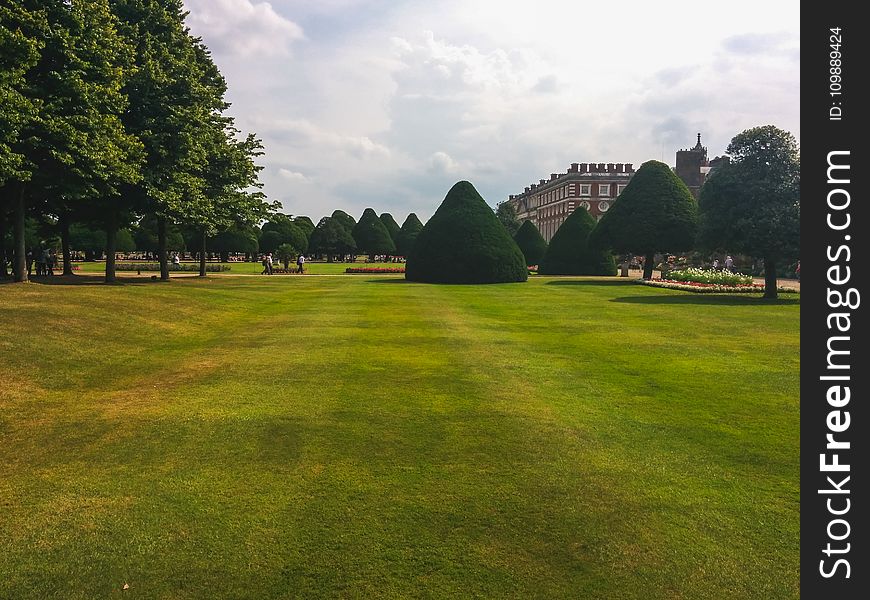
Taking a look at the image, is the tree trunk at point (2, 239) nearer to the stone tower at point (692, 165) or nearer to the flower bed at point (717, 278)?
the flower bed at point (717, 278)

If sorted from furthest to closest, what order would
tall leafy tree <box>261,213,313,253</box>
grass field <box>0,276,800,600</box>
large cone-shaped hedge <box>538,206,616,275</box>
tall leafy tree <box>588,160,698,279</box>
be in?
1. tall leafy tree <box>261,213,313,253</box>
2. large cone-shaped hedge <box>538,206,616,275</box>
3. tall leafy tree <box>588,160,698,279</box>
4. grass field <box>0,276,800,600</box>

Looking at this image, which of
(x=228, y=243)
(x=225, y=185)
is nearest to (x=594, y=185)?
(x=228, y=243)

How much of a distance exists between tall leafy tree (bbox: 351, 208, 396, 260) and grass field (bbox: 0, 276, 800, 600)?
81868 mm

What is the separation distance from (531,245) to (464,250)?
24.1 meters

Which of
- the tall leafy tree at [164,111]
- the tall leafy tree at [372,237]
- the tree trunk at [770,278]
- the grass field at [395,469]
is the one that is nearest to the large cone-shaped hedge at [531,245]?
the tree trunk at [770,278]

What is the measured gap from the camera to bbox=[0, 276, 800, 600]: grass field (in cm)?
414

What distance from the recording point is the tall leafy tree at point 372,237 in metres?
94.6

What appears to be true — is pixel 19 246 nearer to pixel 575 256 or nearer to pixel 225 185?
pixel 225 185

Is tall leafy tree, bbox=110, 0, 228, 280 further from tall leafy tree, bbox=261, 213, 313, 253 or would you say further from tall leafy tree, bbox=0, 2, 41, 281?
tall leafy tree, bbox=261, 213, 313, 253

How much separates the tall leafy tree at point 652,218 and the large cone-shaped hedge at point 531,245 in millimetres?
15704

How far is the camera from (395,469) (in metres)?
5.95

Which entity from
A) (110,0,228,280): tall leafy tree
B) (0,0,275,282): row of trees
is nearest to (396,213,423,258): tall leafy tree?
(0,0,275,282): row of trees

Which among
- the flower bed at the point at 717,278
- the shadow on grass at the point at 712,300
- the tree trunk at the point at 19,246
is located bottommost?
the shadow on grass at the point at 712,300

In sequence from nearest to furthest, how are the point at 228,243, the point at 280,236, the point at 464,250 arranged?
the point at 464,250
the point at 228,243
the point at 280,236
